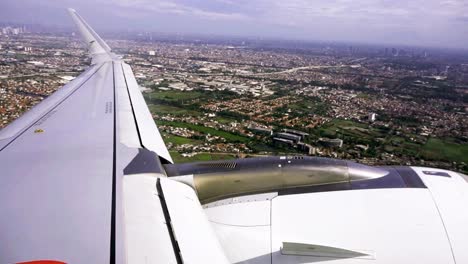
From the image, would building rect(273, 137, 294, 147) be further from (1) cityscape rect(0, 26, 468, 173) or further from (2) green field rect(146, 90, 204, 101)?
(2) green field rect(146, 90, 204, 101)

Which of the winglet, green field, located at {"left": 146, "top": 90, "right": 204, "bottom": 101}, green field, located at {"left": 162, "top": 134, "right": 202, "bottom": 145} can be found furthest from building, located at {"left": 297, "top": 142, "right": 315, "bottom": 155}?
green field, located at {"left": 146, "top": 90, "right": 204, "bottom": 101}

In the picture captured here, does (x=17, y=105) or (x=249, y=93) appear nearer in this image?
(x=17, y=105)

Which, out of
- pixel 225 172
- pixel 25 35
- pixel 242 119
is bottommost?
pixel 242 119

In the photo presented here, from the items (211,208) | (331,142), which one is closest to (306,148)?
(331,142)

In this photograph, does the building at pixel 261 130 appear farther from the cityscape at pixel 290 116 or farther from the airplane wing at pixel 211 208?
the airplane wing at pixel 211 208

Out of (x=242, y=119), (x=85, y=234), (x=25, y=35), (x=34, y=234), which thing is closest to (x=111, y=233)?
(x=85, y=234)

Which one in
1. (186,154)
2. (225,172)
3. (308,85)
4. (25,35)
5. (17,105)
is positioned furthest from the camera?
(25,35)

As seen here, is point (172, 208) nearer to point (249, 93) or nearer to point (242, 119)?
point (242, 119)

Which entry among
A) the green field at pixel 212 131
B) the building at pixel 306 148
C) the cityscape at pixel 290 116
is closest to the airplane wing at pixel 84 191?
the cityscape at pixel 290 116
